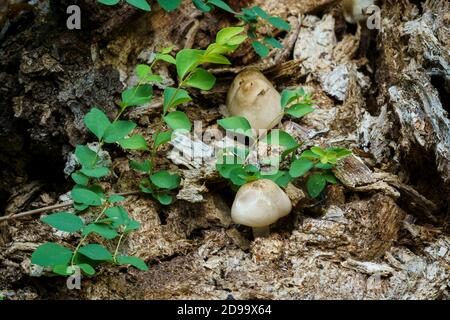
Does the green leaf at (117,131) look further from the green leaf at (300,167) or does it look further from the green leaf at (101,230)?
the green leaf at (300,167)

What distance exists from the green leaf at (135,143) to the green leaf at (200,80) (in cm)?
29

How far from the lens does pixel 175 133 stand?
254 centimetres

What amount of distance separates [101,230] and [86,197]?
147mm

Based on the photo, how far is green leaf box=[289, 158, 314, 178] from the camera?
2.30m

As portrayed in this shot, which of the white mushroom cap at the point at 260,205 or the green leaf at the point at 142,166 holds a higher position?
the green leaf at the point at 142,166

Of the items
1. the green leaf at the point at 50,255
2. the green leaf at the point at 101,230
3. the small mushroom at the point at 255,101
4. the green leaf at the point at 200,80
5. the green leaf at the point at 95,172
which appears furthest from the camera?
the small mushroom at the point at 255,101

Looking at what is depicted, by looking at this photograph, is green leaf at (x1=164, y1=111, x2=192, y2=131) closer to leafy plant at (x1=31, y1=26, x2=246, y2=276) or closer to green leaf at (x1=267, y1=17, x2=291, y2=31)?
leafy plant at (x1=31, y1=26, x2=246, y2=276)

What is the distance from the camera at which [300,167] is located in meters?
2.32

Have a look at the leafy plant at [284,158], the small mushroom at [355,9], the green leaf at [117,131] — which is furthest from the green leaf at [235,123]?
the small mushroom at [355,9]

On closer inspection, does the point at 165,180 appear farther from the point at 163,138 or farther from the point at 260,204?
the point at 260,204

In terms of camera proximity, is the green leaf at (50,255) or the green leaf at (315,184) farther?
the green leaf at (315,184)

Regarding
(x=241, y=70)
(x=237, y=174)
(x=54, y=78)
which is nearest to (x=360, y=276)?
(x=237, y=174)

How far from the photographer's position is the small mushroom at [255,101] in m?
2.66
